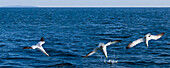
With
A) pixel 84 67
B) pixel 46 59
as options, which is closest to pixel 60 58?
pixel 46 59

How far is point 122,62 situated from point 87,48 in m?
9.30

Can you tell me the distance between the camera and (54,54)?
106 feet

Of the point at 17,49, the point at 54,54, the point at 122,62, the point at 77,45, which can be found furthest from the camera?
the point at 77,45

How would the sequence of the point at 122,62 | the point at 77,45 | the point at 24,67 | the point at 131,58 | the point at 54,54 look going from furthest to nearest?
the point at 77,45, the point at 54,54, the point at 131,58, the point at 122,62, the point at 24,67

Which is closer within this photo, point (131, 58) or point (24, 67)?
point (24, 67)

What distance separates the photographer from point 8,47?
121 ft

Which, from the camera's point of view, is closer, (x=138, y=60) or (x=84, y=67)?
(x=84, y=67)

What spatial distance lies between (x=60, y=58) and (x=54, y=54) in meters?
2.58

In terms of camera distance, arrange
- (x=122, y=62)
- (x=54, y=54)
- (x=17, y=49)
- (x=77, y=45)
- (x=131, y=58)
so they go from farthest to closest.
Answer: (x=77, y=45) → (x=17, y=49) → (x=54, y=54) → (x=131, y=58) → (x=122, y=62)

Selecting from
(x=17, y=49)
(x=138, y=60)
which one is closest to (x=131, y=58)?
(x=138, y=60)

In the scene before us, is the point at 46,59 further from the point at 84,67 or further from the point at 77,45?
the point at 77,45

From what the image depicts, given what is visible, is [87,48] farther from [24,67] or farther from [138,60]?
[24,67]

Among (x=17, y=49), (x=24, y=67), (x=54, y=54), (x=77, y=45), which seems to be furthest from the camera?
(x=77, y=45)

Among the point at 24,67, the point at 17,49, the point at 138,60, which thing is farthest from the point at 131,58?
the point at 17,49
